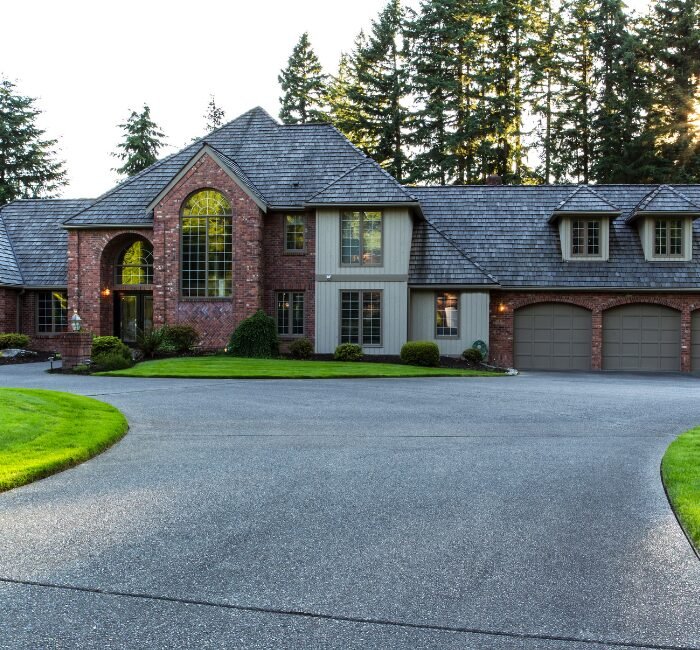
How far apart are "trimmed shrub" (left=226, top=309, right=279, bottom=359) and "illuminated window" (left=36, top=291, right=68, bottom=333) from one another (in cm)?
860

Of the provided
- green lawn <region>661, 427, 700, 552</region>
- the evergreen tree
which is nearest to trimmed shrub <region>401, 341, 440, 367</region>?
green lawn <region>661, 427, 700, 552</region>

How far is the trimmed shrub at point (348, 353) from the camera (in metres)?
22.2

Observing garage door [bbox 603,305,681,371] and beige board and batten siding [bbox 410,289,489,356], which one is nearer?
beige board and batten siding [bbox 410,289,489,356]

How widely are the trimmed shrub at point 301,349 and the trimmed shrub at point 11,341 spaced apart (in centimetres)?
1042

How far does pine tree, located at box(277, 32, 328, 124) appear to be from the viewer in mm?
50125

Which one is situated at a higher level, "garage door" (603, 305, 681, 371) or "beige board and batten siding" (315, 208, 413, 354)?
"beige board and batten siding" (315, 208, 413, 354)

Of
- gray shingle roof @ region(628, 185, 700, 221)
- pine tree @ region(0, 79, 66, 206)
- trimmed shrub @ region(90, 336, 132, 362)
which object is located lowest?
trimmed shrub @ region(90, 336, 132, 362)

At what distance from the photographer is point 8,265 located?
1050 inches

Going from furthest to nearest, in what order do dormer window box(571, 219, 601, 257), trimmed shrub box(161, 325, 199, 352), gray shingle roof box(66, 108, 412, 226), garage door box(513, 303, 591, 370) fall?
1. dormer window box(571, 219, 601, 257)
2. gray shingle roof box(66, 108, 412, 226)
3. garage door box(513, 303, 591, 370)
4. trimmed shrub box(161, 325, 199, 352)

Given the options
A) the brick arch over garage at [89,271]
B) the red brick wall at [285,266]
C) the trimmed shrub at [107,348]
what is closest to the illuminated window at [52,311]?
the brick arch over garage at [89,271]

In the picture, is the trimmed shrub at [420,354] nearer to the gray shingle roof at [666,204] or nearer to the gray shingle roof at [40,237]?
the gray shingle roof at [666,204]

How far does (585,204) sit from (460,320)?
20.6ft

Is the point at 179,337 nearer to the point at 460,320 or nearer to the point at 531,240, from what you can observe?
the point at 460,320

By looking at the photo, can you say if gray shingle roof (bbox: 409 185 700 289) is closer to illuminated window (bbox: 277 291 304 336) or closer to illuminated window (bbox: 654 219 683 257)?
illuminated window (bbox: 654 219 683 257)
